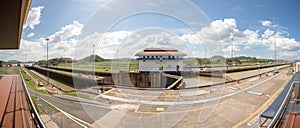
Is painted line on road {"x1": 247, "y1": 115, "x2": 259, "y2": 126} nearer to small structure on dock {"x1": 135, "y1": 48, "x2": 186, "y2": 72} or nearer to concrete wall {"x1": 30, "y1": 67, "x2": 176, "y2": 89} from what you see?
concrete wall {"x1": 30, "y1": 67, "x2": 176, "y2": 89}

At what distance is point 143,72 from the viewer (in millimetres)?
18953

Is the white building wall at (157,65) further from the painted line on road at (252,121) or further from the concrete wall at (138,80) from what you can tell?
the painted line on road at (252,121)

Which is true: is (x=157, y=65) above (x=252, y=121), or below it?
above

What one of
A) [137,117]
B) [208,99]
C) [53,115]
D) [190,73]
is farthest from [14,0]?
[190,73]

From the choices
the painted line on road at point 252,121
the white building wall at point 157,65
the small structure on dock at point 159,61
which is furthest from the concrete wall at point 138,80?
the painted line on road at point 252,121

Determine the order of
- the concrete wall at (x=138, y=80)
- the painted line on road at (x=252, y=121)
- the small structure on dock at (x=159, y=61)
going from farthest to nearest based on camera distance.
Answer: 1. the small structure on dock at (x=159, y=61)
2. the concrete wall at (x=138, y=80)
3. the painted line on road at (x=252, y=121)

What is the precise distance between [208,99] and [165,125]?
4355 millimetres

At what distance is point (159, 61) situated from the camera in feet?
62.5

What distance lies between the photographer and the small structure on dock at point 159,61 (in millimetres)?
18888

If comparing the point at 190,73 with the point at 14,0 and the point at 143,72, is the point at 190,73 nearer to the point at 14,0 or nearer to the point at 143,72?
the point at 143,72

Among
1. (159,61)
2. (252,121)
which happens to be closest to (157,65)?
(159,61)

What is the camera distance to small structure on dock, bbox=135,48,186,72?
744 inches

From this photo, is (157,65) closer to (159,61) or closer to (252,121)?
(159,61)

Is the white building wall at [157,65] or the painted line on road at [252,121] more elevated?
the white building wall at [157,65]
